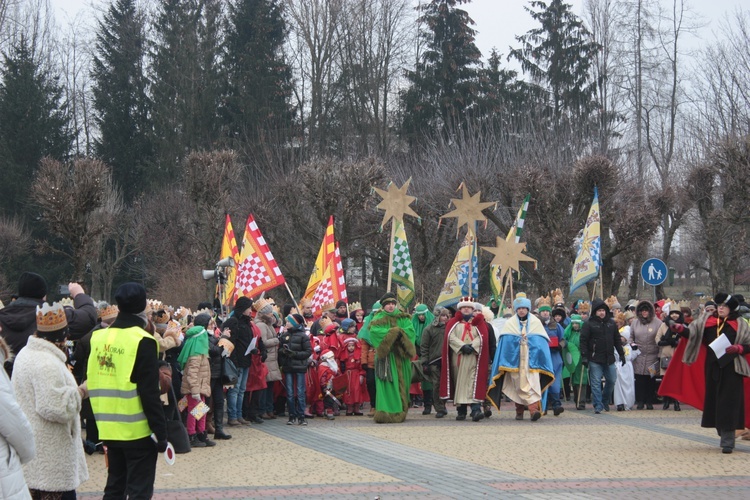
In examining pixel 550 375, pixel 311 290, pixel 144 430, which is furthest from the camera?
pixel 311 290

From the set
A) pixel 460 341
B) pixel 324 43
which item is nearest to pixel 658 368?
pixel 460 341

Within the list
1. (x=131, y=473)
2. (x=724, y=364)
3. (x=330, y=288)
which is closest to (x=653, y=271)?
(x=330, y=288)

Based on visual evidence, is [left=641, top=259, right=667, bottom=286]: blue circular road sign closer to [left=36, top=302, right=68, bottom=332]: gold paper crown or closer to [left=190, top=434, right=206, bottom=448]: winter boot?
[left=190, top=434, right=206, bottom=448]: winter boot

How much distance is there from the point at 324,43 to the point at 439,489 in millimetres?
41442

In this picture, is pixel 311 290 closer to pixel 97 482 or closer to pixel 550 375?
pixel 550 375

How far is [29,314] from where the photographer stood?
10.1 meters

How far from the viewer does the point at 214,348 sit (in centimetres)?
1309

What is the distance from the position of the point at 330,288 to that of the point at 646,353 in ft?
23.5

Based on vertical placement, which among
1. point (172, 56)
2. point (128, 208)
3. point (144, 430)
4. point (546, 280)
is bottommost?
point (144, 430)

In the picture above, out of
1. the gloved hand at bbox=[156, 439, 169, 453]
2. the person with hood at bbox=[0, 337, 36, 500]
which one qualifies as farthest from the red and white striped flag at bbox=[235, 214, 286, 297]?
the person with hood at bbox=[0, 337, 36, 500]

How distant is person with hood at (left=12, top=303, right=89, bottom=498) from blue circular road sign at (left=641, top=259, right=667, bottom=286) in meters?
17.4

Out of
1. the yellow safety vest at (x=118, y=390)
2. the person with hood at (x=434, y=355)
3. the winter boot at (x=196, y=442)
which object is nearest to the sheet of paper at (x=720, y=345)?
the person with hood at (x=434, y=355)

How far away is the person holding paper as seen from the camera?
1187 centimetres

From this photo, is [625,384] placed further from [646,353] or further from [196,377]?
[196,377]
